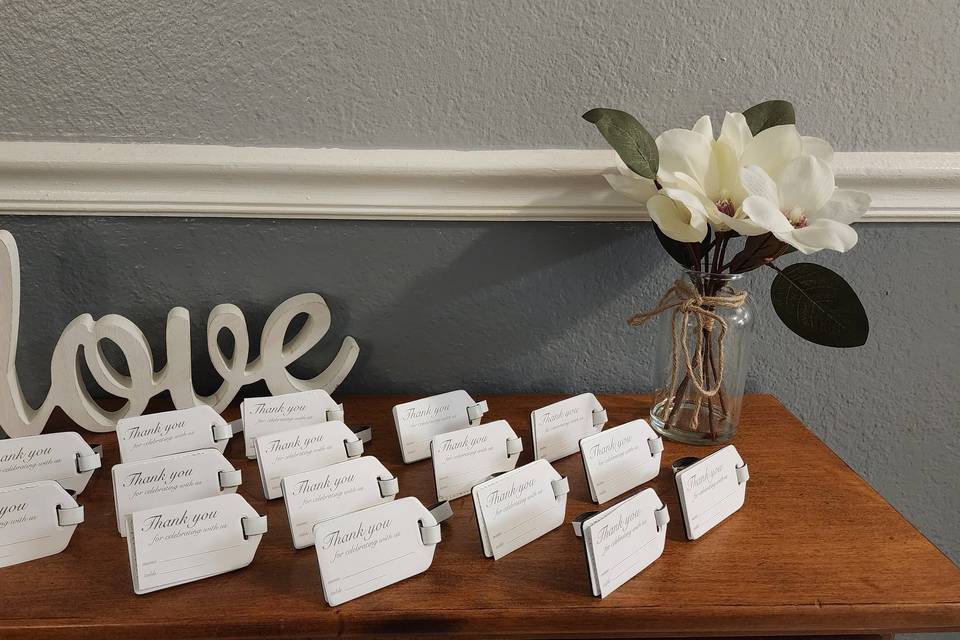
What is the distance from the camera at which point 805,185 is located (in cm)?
75

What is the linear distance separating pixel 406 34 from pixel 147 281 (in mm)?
478

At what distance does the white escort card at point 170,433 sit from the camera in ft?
2.49

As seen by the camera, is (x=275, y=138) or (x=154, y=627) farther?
(x=275, y=138)

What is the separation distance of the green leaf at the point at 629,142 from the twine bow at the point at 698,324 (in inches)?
6.1

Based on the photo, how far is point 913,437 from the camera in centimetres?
110

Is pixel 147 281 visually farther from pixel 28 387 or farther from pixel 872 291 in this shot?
pixel 872 291

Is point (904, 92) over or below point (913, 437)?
over

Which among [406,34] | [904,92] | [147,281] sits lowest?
[147,281]

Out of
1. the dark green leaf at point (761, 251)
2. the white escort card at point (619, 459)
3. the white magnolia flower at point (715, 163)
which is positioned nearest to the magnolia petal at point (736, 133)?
the white magnolia flower at point (715, 163)

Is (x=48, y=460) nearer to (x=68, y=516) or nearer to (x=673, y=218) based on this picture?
(x=68, y=516)

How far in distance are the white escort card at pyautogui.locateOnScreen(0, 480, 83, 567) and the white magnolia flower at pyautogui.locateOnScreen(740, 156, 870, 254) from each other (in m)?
0.71

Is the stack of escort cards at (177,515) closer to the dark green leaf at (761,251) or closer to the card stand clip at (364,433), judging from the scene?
the card stand clip at (364,433)

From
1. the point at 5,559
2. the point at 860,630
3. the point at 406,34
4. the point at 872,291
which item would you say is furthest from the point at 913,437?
the point at 5,559

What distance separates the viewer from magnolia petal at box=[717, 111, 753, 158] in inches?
31.3
